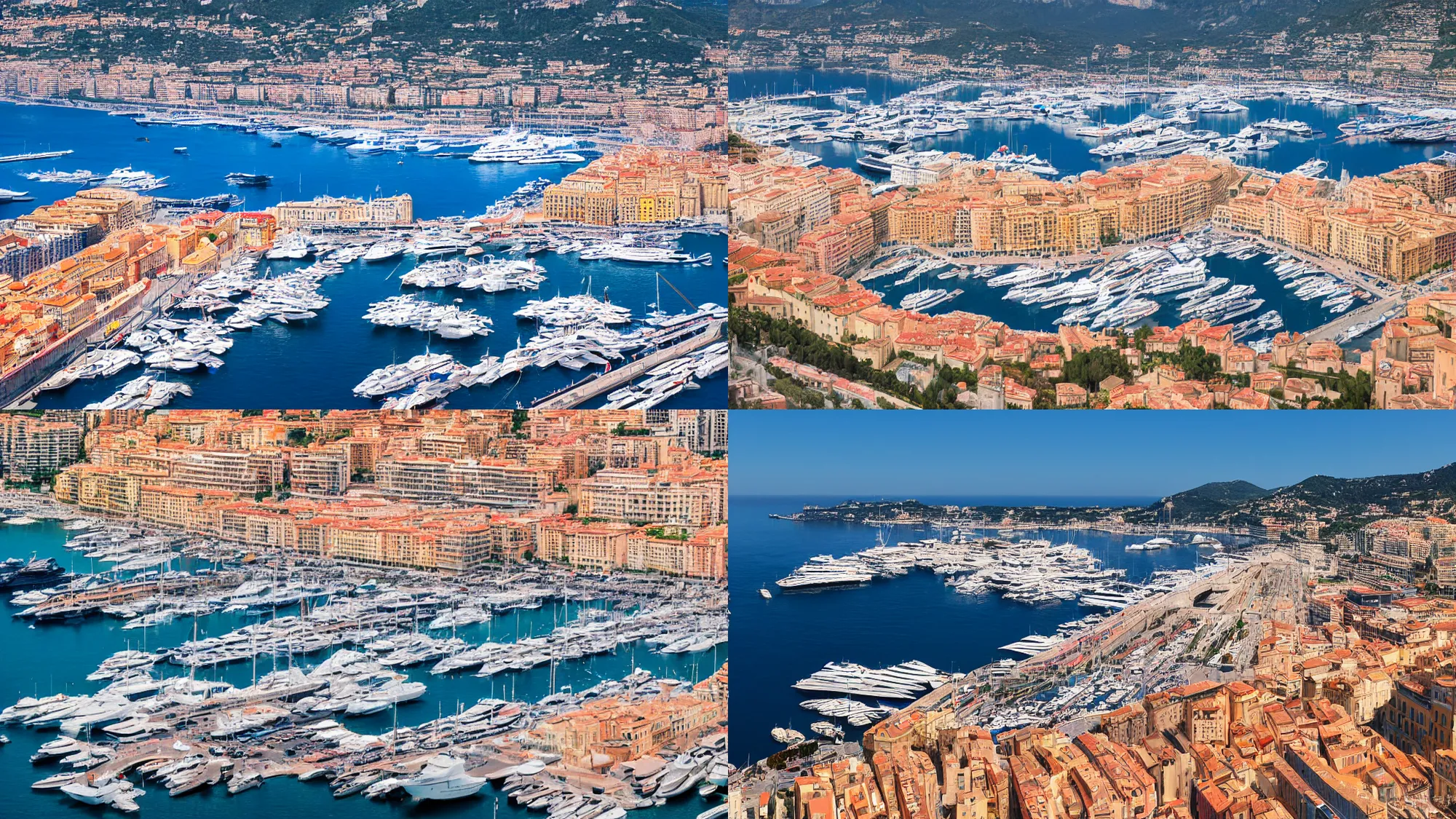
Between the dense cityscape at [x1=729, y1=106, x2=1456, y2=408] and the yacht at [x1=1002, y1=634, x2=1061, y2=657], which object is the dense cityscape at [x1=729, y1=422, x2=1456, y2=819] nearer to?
the yacht at [x1=1002, y1=634, x2=1061, y2=657]

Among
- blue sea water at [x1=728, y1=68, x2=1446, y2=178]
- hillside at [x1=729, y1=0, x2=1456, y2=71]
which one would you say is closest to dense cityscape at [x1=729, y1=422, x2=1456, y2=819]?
blue sea water at [x1=728, y1=68, x2=1446, y2=178]

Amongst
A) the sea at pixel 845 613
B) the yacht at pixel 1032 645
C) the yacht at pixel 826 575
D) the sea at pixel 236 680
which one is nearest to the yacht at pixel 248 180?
the sea at pixel 236 680

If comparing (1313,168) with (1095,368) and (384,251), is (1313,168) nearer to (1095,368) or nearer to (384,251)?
(1095,368)

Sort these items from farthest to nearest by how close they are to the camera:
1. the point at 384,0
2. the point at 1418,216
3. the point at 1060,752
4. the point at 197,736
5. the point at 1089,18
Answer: the point at 384,0 → the point at 1089,18 → the point at 1418,216 → the point at 197,736 → the point at 1060,752

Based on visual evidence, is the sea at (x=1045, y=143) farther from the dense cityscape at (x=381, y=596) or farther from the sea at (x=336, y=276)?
the dense cityscape at (x=381, y=596)

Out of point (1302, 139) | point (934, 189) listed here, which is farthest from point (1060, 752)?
point (1302, 139)

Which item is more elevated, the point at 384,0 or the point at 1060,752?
the point at 384,0

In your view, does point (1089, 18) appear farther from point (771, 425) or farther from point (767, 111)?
point (771, 425)

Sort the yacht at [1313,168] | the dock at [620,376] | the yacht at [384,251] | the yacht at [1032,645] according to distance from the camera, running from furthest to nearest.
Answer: the yacht at [384,251]
the dock at [620,376]
the yacht at [1313,168]
the yacht at [1032,645]
